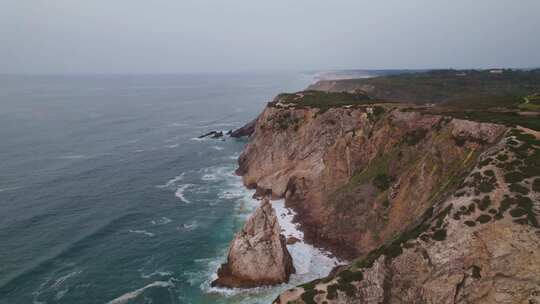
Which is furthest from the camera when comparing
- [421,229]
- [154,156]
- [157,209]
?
[154,156]

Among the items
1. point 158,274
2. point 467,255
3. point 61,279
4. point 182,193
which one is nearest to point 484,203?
point 467,255

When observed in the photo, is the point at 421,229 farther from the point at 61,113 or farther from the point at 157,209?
the point at 61,113

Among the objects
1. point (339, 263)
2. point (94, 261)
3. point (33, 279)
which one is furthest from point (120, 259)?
point (339, 263)

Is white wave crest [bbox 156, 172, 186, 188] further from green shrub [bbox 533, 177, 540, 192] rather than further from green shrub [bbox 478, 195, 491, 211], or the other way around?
green shrub [bbox 533, 177, 540, 192]

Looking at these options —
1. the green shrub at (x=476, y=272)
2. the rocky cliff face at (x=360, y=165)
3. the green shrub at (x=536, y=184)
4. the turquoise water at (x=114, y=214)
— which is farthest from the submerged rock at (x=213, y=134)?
the green shrub at (x=476, y=272)

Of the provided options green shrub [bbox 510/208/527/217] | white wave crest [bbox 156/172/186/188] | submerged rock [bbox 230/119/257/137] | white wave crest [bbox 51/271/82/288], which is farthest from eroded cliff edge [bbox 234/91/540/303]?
submerged rock [bbox 230/119/257/137]

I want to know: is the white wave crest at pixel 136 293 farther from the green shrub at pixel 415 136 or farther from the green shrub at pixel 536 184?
the green shrub at pixel 415 136

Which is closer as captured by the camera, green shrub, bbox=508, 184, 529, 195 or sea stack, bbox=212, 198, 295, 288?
green shrub, bbox=508, 184, 529, 195
